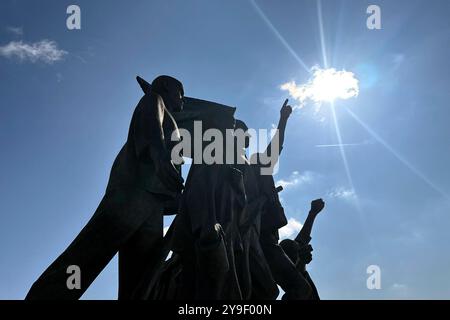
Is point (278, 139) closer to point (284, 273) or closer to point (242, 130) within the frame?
point (242, 130)

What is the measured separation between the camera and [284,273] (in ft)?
28.2

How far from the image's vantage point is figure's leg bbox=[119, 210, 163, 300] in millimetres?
6312

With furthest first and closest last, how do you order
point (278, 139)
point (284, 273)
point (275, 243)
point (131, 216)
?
point (278, 139) → point (275, 243) → point (284, 273) → point (131, 216)

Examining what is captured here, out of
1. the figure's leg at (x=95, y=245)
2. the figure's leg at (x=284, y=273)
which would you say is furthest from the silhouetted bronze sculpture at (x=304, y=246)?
the figure's leg at (x=95, y=245)

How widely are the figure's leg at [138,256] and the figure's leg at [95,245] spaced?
0.17 meters

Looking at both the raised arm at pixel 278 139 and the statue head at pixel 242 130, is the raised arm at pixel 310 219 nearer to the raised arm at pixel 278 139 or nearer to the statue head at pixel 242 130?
the raised arm at pixel 278 139

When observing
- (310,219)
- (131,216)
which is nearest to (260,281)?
(131,216)

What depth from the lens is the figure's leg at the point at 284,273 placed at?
338 inches

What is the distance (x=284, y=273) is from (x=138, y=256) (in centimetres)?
318

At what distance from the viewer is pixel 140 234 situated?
6285mm

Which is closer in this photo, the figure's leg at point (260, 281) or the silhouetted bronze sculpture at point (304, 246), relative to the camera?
the figure's leg at point (260, 281)

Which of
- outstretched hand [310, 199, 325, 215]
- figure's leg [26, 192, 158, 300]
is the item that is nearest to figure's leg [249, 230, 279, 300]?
figure's leg [26, 192, 158, 300]

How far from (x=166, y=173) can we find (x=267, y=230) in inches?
141
